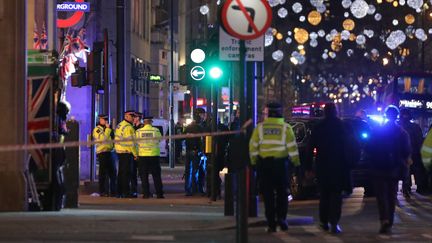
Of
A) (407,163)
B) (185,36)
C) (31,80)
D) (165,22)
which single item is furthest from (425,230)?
(185,36)

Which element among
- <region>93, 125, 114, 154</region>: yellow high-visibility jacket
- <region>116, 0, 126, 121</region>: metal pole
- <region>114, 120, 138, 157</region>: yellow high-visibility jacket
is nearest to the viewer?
<region>114, 120, 138, 157</region>: yellow high-visibility jacket

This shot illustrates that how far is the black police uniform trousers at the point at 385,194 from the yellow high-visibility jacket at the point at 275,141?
127cm

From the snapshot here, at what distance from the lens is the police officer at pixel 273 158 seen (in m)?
12.1

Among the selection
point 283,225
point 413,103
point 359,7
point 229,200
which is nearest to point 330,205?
Result: point 283,225

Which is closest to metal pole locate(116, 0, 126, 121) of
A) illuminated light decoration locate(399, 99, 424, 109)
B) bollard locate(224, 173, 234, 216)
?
bollard locate(224, 173, 234, 216)

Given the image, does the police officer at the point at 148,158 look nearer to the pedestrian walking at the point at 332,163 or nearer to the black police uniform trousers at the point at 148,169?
the black police uniform trousers at the point at 148,169

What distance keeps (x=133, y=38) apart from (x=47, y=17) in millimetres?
24946

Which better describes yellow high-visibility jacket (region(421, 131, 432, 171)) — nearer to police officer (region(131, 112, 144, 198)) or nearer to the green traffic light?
the green traffic light

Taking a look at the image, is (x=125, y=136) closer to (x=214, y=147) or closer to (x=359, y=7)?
(x=214, y=147)

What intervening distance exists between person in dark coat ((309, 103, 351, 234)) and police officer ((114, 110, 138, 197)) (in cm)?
751

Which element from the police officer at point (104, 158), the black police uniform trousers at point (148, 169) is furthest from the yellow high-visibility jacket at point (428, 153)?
the police officer at point (104, 158)

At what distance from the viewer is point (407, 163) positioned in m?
12.9

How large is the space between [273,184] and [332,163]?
862 mm

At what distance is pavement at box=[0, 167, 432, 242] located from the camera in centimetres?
1155
